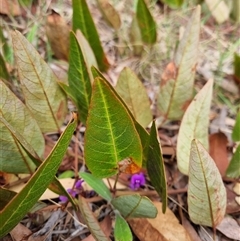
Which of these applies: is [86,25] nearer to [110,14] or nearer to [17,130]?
[110,14]

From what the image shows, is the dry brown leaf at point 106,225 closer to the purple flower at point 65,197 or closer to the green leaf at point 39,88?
the purple flower at point 65,197

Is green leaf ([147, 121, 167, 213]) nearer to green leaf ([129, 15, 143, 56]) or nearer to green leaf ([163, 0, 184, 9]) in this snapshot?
green leaf ([129, 15, 143, 56])

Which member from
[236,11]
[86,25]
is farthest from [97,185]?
[236,11]

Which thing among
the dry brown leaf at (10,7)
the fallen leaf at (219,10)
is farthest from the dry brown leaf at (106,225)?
the fallen leaf at (219,10)

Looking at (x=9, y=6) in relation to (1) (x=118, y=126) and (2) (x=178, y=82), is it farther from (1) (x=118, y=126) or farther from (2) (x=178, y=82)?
(1) (x=118, y=126)

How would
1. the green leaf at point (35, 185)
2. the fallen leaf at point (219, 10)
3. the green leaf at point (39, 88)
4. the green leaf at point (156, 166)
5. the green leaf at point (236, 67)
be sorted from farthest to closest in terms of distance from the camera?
the fallen leaf at point (219, 10), the green leaf at point (236, 67), the green leaf at point (39, 88), the green leaf at point (156, 166), the green leaf at point (35, 185)

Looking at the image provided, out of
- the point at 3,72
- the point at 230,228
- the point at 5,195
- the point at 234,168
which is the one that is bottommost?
the point at 230,228
